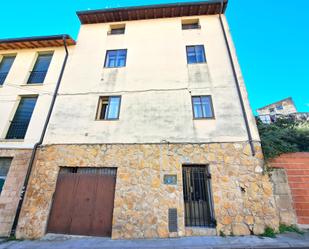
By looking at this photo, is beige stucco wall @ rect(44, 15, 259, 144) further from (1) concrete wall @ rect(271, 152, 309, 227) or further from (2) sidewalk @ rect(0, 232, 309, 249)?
(2) sidewalk @ rect(0, 232, 309, 249)

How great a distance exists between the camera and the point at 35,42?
8914 millimetres

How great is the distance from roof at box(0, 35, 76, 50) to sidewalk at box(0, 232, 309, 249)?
31.4 ft

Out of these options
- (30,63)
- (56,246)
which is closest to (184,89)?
(56,246)

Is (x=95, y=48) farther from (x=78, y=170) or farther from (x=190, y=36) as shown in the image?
(x=78, y=170)

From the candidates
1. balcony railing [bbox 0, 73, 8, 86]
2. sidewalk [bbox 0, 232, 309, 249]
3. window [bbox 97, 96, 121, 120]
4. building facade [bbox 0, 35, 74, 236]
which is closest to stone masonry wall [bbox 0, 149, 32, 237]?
building facade [bbox 0, 35, 74, 236]

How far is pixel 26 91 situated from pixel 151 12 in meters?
8.50

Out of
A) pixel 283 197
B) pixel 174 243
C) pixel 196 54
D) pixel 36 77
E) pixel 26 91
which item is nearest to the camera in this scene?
pixel 174 243

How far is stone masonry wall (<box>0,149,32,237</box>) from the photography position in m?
5.77

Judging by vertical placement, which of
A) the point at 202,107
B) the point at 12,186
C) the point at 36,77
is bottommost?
the point at 12,186

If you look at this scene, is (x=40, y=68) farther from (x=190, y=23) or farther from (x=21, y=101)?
(x=190, y=23)

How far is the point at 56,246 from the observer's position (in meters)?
4.70

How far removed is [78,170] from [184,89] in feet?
19.5

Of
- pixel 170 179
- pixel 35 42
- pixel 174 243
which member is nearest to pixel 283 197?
pixel 170 179

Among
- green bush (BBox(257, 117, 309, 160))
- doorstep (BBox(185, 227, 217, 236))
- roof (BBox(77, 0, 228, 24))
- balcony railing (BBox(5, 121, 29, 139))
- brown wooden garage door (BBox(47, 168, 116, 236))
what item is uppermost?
roof (BBox(77, 0, 228, 24))
